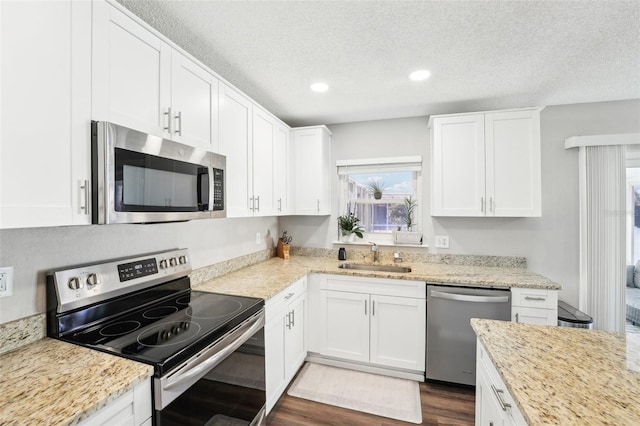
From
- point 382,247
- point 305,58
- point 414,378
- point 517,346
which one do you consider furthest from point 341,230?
point 517,346

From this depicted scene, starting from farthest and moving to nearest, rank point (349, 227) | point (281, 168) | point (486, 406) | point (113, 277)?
point (349, 227) → point (281, 168) → point (113, 277) → point (486, 406)

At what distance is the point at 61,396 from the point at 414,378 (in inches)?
95.4

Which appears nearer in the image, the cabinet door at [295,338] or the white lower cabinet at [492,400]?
the white lower cabinet at [492,400]

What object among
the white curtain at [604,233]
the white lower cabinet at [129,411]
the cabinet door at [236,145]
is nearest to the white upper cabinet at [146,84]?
the cabinet door at [236,145]

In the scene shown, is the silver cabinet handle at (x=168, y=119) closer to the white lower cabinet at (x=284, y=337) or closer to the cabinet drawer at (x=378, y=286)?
the white lower cabinet at (x=284, y=337)

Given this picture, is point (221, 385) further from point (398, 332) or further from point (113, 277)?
point (398, 332)

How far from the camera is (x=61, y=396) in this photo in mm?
854

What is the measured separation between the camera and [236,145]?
2.08 meters

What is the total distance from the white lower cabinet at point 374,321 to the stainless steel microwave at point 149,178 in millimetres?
1388

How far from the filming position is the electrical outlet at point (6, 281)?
112 centimetres

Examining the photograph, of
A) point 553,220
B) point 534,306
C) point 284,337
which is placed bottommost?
point 284,337

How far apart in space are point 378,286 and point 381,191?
118 centimetres

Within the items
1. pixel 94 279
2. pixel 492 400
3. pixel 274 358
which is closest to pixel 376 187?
pixel 274 358

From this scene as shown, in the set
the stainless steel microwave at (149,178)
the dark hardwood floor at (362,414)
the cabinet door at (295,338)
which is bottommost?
the dark hardwood floor at (362,414)
